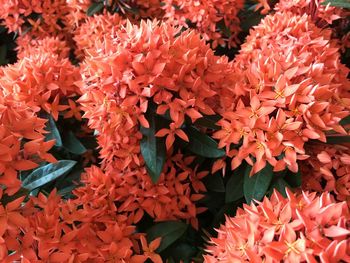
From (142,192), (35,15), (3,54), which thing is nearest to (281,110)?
(142,192)

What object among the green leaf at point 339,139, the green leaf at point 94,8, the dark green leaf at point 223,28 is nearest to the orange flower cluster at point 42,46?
the green leaf at point 94,8

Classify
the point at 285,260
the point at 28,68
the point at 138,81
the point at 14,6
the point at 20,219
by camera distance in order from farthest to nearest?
the point at 14,6 < the point at 28,68 < the point at 138,81 < the point at 20,219 < the point at 285,260

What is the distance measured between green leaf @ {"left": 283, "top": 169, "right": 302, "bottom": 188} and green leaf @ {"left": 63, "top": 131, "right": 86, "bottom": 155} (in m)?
0.64

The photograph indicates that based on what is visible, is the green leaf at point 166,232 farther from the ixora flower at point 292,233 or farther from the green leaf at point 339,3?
the green leaf at point 339,3

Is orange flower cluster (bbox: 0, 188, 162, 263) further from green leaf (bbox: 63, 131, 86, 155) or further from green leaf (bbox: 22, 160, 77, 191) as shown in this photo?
green leaf (bbox: 63, 131, 86, 155)

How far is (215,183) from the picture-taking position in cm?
134

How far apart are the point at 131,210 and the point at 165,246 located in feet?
0.46

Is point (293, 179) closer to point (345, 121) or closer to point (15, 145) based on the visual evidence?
point (345, 121)

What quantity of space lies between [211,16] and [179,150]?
73cm

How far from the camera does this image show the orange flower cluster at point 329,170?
47.1 inches

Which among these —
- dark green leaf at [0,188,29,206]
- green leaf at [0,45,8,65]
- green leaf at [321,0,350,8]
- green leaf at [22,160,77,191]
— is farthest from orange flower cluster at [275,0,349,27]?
green leaf at [0,45,8,65]

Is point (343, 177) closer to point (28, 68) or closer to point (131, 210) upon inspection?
point (131, 210)

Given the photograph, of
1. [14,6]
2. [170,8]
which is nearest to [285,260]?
[170,8]

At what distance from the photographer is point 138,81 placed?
3.56ft
